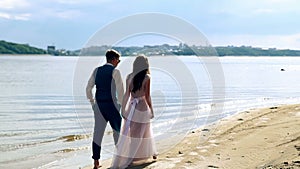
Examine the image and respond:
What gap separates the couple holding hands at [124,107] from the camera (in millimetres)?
8172

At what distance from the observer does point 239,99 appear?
95.5 feet

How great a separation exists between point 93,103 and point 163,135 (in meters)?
6.79

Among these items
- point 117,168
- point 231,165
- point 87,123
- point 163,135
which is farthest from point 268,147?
point 87,123

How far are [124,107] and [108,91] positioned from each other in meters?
0.44

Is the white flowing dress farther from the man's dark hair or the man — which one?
the man's dark hair

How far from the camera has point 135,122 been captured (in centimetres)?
846

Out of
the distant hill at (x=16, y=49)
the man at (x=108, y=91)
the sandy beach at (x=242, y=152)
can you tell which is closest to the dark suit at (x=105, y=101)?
the man at (x=108, y=91)

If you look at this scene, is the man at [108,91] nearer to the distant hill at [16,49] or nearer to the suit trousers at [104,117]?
the suit trousers at [104,117]

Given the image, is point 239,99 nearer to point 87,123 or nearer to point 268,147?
point 87,123

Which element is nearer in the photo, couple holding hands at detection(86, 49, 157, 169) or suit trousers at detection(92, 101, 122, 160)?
couple holding hands at detection(86, 49, 157, 169)

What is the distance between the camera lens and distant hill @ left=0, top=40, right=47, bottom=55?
144375 millimetres

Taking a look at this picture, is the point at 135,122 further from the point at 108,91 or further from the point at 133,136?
the point at 108,91

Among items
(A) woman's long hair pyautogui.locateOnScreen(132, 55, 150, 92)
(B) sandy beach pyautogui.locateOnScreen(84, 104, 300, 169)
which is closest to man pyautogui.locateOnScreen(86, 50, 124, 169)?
(A) woman's long hair pyautogui.locateOnScreen(132, 55, 150, 92)

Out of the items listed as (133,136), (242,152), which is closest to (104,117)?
(133,136)
